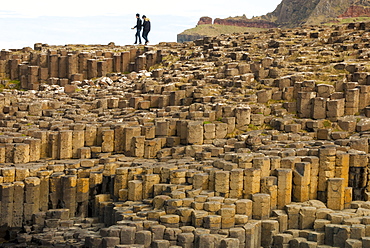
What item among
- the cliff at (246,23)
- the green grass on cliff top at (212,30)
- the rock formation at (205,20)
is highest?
the rock formation at (205,20)

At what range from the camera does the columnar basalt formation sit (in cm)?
3469

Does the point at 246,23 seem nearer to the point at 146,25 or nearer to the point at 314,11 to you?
the point at 314,11

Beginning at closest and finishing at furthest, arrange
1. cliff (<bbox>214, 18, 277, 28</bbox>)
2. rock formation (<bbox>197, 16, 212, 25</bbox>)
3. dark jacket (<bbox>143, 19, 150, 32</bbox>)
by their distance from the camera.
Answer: dark jacket (<bbox>143, 19, 150, 32</bbox>)
cliff (<bbox>214, 18, 277, 28</bbox>)
rock formation (<bbox>197, 16, 212, 25</bbox>)

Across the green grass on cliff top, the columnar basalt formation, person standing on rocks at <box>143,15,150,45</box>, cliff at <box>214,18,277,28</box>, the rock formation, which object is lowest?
the columnar basalt formation

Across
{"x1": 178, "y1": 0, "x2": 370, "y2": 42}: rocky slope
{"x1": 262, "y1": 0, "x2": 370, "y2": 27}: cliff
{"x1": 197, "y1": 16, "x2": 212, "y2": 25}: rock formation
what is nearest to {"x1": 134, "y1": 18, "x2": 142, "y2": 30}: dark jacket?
{"x1": 178, "y1": 0, "x2": 370, "y2": 42}: rocky slope

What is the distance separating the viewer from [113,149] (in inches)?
1698

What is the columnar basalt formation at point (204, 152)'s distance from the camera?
3469cm

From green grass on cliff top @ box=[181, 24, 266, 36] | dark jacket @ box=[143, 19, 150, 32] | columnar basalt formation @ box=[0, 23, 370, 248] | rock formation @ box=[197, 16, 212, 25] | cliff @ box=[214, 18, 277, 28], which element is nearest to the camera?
columnar basalt formation @ box=[0, 23, 370, 248]

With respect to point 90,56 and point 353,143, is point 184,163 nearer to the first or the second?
point 353,143

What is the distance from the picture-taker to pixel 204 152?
40188mm

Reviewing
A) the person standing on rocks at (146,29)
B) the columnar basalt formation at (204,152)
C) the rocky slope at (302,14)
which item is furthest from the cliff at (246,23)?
the columnar basalt formation at (204,152)

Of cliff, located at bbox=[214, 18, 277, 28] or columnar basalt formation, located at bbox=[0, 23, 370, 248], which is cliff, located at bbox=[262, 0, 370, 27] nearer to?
cliff, located at bbox=[214, 18, 277, 28]

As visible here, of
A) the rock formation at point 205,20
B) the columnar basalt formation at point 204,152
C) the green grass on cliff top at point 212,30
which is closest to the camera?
the columnar basalt formation at point 204,152

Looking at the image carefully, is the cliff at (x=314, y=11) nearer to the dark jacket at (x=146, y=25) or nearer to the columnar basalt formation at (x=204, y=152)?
the dark jacket at (x=146, y=25)
